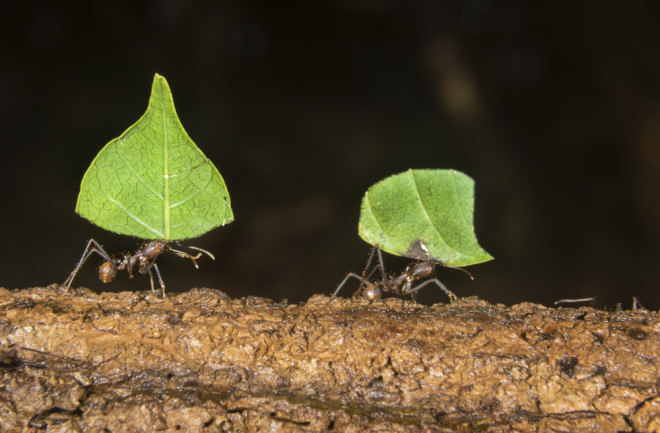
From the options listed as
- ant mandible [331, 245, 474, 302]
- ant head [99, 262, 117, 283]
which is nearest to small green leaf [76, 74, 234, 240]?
ant head [99, 262, 117, 283]

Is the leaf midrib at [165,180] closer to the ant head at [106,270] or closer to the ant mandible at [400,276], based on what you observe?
the ant head at [106,270]

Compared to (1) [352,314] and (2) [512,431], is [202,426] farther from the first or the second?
(2) [512,431]

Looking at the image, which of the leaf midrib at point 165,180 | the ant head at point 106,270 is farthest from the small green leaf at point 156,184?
the ant head at point 106,270

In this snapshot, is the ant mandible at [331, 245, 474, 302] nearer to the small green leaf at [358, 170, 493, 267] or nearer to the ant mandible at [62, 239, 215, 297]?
the small green leaf at [358, 170, 493, 267]

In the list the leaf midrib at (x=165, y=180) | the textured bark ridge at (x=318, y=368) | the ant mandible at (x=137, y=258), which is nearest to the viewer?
the textured bark ridge at (x=318, y=368)

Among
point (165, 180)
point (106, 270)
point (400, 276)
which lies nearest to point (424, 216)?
point (400, 276)

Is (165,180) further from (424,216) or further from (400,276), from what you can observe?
(400,276)
